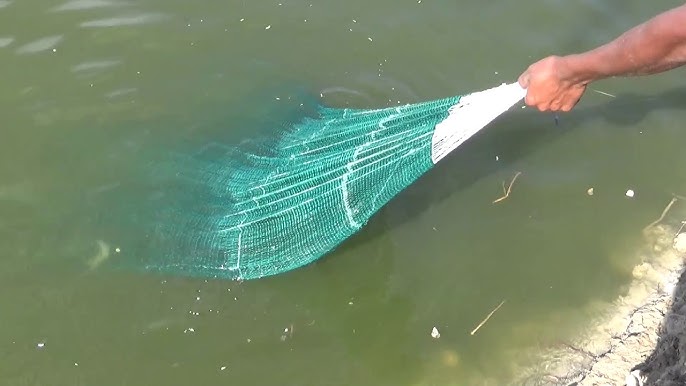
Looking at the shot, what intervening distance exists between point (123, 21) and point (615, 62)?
3355mm

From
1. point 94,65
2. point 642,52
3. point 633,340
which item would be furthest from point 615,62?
point 94,65

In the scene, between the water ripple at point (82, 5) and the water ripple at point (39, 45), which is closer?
the water ripple at point (39, 45)

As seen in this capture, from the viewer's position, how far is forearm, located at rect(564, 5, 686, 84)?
8.60ft

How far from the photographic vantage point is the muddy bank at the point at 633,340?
348 cm

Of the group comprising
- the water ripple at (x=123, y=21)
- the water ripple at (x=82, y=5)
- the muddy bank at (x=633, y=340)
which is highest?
the water ripple at (x=82, y=5)

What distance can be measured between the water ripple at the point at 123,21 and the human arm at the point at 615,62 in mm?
2844

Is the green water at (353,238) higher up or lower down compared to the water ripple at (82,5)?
lower down

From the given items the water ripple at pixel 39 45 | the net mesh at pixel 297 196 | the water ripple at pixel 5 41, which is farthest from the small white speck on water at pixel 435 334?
the water ripple at pixel 5 41

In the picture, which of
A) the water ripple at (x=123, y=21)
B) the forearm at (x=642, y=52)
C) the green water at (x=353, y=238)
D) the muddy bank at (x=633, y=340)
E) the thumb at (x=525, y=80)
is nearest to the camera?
the forearm at (x=642, y=52)

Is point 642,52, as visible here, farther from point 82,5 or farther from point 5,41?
point 5,41

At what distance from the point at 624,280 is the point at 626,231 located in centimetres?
34

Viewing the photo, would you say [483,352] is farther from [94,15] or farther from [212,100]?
[94,15]

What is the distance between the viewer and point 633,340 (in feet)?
12.0

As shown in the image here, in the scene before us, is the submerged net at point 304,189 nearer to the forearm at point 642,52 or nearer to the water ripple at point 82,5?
the forearm at point 642,52
